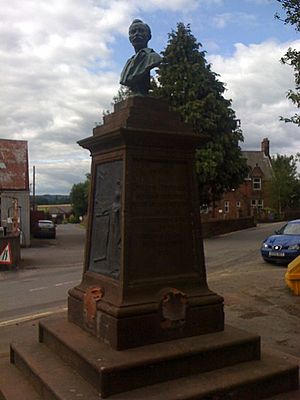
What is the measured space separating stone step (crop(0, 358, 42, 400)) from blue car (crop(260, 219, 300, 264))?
11.3 meters

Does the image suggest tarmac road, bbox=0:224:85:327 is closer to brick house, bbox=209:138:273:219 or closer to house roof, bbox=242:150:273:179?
brick house, bbox=209:138:273:219

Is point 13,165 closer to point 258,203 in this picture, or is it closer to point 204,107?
point 204,107

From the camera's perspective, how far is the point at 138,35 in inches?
223

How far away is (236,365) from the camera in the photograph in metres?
4.59

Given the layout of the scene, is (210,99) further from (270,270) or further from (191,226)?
(191,226)

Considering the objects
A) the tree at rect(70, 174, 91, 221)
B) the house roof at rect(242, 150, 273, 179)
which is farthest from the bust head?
the tree at rect(70, 174, 91, 221)

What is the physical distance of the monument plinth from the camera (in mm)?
4723

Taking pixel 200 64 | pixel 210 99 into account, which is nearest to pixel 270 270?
pixel 210 99

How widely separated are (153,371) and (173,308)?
76 cm

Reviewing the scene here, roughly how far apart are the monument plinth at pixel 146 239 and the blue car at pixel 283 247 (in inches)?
409

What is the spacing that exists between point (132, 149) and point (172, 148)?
477 millimetres

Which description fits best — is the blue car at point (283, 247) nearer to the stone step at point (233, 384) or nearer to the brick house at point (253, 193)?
the stone step at point (233, 384)

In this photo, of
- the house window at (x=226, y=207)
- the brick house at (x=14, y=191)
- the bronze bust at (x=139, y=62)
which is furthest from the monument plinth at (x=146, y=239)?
the house window at (x=226, y=207)

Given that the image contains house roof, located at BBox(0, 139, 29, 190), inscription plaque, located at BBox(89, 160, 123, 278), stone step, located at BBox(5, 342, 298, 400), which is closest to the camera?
stone step, located at BBox(5, 342, 298, 400)
